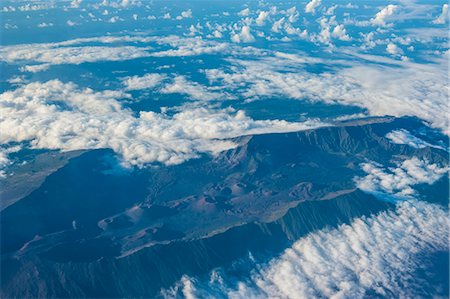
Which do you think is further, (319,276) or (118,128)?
(118,128)

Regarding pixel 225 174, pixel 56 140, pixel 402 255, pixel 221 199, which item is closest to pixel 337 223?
pixel 402 255

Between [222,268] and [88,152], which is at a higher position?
[88,152]

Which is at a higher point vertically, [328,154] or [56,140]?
[56,140]

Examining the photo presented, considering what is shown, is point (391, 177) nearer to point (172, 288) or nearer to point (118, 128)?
point (172, 288)

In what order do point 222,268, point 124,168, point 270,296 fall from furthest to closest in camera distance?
point 124,168 → point 222,268 → point 270,296

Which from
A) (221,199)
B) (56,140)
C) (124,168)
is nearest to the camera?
(221,199)

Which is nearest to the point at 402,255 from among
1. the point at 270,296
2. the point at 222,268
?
the point at 270,296

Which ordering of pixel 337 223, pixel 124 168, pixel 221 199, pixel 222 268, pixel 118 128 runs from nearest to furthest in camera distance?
pixel 222 268 → pixel 337 223 → pixel 221 199 → pixel 124 168 → pixel 118 128

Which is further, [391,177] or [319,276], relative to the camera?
[391,177]

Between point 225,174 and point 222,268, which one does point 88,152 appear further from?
point 222,268
